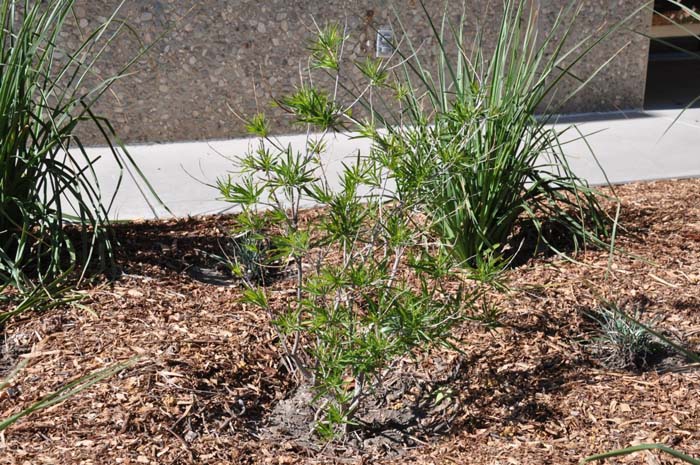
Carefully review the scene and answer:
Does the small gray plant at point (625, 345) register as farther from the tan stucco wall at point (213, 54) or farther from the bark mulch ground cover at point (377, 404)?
the tan stucco wall at point (213, 54)

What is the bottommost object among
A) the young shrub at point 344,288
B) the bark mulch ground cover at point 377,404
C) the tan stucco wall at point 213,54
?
the bark mulch ground cover at point 377,404

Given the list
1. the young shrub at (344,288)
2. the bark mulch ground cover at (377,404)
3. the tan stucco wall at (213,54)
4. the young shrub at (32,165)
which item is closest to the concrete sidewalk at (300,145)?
the tan stucco wall at (213,54)

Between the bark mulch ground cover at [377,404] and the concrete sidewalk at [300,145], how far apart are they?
1.42 metres

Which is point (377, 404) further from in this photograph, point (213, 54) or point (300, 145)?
point (213, 54)

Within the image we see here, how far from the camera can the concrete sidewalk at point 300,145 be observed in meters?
5.82

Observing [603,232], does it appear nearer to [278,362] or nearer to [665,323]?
[665,323]

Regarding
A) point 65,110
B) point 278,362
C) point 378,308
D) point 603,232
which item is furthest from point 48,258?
point 603,232

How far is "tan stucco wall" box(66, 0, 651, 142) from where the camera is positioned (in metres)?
7.19

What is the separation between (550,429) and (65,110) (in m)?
2.43

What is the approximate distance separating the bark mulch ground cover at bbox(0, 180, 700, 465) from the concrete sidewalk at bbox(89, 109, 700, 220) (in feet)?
4.65

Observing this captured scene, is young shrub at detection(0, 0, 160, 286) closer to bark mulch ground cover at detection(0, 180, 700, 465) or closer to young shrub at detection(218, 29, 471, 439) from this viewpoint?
bark mulch ground cover at detection(0, 180, 700, 465)

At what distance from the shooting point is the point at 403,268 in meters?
4.39

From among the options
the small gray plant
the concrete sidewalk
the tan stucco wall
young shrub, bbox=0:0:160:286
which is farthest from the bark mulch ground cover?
the tan stucco wall

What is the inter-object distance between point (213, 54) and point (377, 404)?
4594mm
